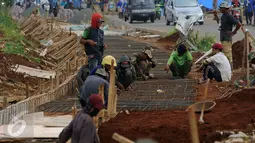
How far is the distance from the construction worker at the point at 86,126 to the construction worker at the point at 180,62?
376 inches

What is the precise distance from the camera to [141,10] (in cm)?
5125

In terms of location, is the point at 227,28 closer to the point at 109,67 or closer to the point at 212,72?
the point at 212,72

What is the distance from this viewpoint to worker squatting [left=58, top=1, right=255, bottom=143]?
30.9ft

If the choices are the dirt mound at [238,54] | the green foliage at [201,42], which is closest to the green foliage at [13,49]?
the green foliage at [201,42]

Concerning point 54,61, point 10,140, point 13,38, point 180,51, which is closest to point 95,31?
point 180,51

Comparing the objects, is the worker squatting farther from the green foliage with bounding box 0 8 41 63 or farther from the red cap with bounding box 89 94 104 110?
the green foliage with bounding box 0 8 41 63

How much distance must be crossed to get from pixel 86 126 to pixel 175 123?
2.72m

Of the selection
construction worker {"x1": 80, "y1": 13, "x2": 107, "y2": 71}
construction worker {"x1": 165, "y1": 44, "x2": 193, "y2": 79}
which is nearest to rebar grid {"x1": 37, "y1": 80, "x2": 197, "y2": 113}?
construction worker {"x1": 165, "y1": 44, "x2": 193, "y2": 79}

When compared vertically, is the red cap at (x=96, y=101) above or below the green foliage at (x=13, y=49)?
above

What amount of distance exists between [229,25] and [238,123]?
8.20 meters

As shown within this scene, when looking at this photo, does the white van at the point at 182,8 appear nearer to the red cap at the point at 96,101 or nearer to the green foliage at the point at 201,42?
the green foliage at the point at 201,42

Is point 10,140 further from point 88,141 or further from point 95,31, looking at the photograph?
point 95,31

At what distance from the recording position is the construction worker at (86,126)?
30.7 ft

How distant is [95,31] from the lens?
647 inches
